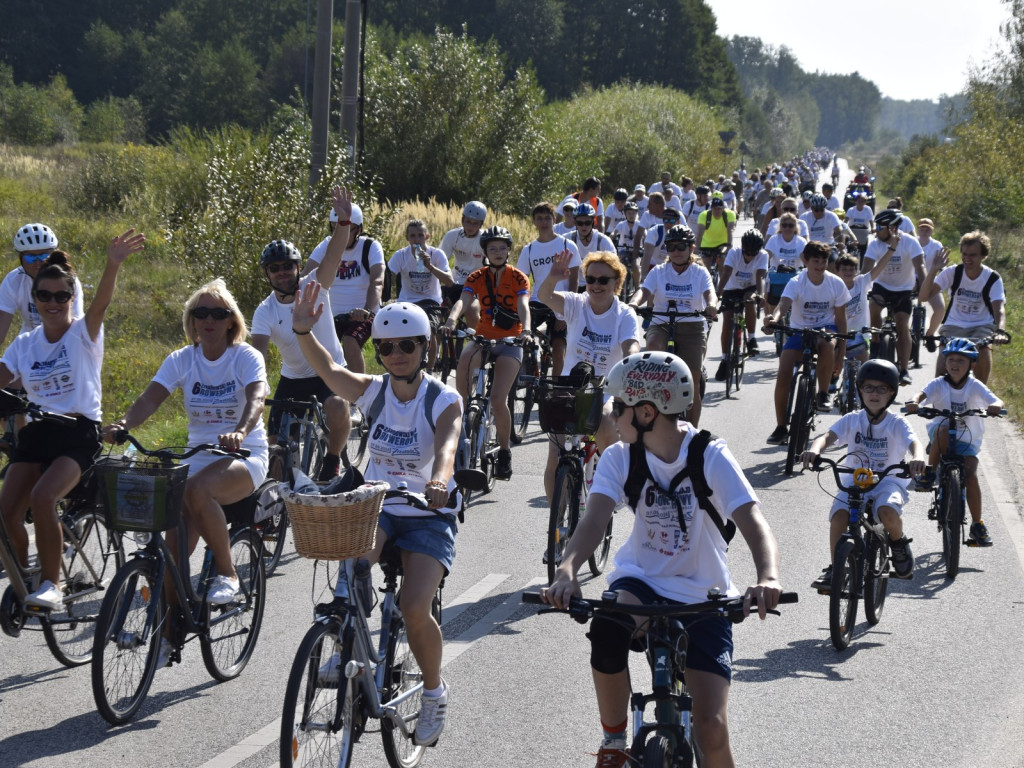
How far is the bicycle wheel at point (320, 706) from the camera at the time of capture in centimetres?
466

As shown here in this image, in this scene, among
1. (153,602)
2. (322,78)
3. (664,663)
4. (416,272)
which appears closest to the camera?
(664,663)

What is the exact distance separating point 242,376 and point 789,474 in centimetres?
655

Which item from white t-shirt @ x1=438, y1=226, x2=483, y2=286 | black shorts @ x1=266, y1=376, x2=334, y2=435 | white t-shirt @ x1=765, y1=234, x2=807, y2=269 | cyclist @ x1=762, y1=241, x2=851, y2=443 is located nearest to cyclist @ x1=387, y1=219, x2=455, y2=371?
white t-shirt @ x1=438, y1=226, x2=483, y2=286

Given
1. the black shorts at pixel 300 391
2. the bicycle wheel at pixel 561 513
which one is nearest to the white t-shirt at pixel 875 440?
the bicycle wheel at pixel 561 513

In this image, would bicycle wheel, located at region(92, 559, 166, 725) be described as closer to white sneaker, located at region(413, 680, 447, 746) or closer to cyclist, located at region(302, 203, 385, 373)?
white sneaker, located at region(413, 680, 447, 746)

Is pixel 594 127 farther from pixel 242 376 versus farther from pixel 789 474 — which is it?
pixel 242 376

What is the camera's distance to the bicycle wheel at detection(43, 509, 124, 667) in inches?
269

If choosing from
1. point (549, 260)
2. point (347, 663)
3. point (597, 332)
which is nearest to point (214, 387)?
point (347, 663)

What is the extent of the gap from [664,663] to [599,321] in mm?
5304

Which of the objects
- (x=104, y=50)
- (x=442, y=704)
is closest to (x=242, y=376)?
(x=442, y=704)

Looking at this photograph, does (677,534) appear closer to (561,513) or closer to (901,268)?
(561,513)

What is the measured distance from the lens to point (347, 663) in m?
4.92

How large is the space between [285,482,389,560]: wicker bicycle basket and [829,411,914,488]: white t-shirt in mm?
4383

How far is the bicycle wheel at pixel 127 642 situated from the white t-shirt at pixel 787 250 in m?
12.8
